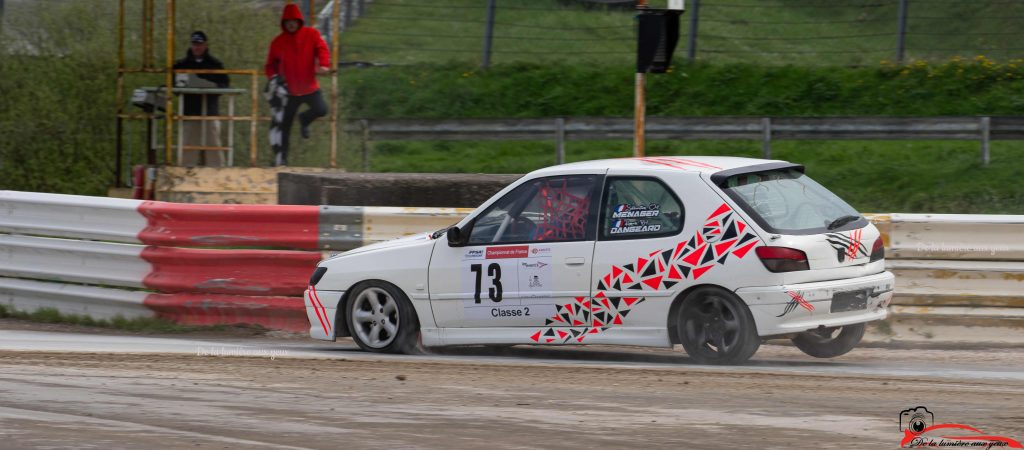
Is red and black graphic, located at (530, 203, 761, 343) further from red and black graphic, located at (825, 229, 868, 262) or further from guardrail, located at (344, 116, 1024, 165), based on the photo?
guardrail, located at (344, 116, 1024, 165)

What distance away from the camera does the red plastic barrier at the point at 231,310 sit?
11773 mm

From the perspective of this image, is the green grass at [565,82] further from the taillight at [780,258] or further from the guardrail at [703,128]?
the taillight at [780,258]

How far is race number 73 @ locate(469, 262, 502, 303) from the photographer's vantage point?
9.91 meters

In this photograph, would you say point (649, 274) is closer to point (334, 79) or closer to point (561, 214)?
point (561, 214)

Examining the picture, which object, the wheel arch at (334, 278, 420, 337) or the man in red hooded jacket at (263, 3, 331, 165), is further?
the man in red hooded jacket at (263, 3, 331, 165)

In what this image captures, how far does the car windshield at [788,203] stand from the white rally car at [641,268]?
11 mm

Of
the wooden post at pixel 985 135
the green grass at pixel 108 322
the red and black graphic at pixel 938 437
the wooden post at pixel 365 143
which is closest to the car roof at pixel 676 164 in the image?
the red and black graphic at pixel 938 437

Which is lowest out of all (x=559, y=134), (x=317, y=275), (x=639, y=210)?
(x=317, y=275)

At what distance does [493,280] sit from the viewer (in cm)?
994

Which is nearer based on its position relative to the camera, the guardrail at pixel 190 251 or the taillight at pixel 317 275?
the taillight at pixel 317 275

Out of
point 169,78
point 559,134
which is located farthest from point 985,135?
point 169,78

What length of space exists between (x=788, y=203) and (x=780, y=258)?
55cm

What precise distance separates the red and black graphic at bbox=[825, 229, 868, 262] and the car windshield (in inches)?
2.6

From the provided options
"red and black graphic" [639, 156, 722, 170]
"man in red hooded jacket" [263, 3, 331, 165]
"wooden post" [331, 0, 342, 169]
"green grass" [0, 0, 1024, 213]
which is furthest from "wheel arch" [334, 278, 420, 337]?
"green grass" [0, 0, 1024, 213]
